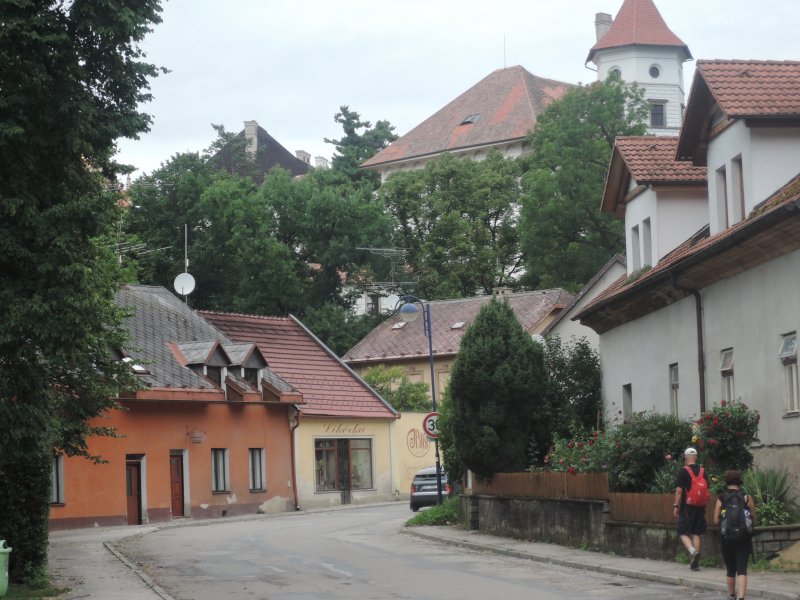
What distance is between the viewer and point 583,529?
24.0 metres

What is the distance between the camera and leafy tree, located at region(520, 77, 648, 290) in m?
62.1

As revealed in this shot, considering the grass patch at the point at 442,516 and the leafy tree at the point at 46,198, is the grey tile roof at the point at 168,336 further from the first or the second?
the leafy tree at the point at 46,198

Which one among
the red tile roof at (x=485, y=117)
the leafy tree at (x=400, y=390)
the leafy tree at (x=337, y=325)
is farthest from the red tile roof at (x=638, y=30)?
the leafy tree at (x=400, y=390)

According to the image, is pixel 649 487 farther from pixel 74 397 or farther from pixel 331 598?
pixel 74 397

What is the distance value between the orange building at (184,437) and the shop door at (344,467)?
3344 millimetres

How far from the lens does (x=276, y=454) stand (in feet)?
155

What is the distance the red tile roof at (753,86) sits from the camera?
885 inches

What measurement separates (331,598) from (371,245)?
2113 inches

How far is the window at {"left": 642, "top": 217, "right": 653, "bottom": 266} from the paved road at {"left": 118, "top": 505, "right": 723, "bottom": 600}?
7.90 meters

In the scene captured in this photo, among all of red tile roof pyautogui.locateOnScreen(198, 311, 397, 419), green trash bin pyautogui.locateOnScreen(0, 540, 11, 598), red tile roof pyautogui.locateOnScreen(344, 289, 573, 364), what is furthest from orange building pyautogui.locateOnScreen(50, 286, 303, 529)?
green trash bin pyautogui.locateOnScreen(0, 540, 11, 598)

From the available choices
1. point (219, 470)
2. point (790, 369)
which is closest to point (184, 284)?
point (219, 470)

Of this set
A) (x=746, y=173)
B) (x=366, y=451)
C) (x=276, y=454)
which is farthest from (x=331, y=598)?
(x=366, y=451)

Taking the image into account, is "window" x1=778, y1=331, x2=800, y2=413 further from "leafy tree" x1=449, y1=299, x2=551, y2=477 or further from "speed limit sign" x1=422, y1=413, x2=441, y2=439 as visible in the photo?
"speed limit sign" x1=422, y1=413, x2=441, y2=439

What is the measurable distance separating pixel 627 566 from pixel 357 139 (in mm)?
88820
